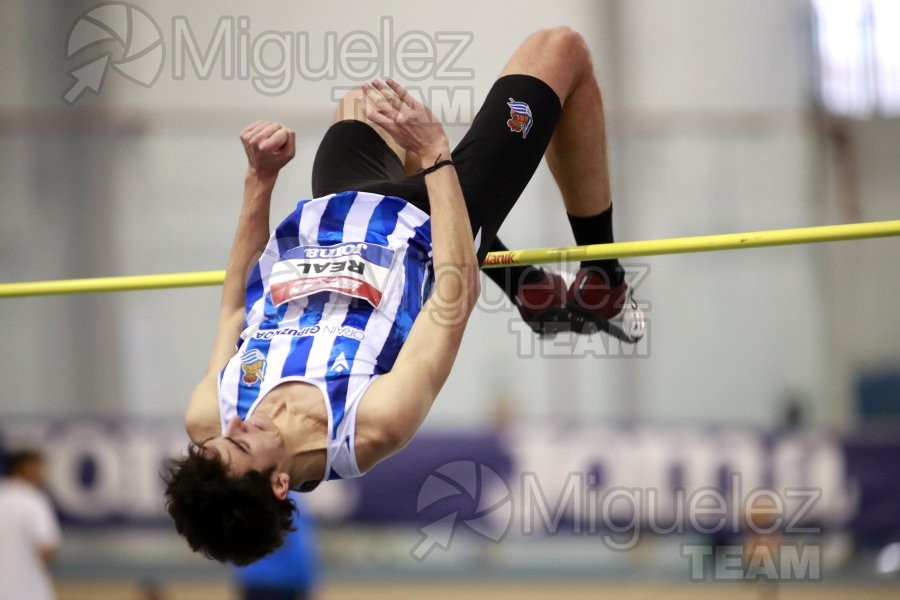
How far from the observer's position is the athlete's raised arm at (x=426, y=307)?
7.64 feet

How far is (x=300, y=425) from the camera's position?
7.81ft

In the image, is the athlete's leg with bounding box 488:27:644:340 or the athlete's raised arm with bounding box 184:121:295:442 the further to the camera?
the athlete's leg with bounding box 488:27:644:340

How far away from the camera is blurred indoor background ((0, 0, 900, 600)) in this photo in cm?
835

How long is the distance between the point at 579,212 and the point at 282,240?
3.19 feet

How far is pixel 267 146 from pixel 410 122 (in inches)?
17.9

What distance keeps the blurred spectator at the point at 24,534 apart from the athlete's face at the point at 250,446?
12.7 ft

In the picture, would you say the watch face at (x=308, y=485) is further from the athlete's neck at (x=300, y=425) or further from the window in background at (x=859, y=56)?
the window in background at (x=859, y=56)

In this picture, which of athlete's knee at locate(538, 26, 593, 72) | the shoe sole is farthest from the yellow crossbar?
athlete's knee at locate(538, 26, 593, 72)

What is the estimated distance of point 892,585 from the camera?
26.7 feet

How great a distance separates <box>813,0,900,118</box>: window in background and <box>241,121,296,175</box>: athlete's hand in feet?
24.8

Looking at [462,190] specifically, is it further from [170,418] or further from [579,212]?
[170,418]
